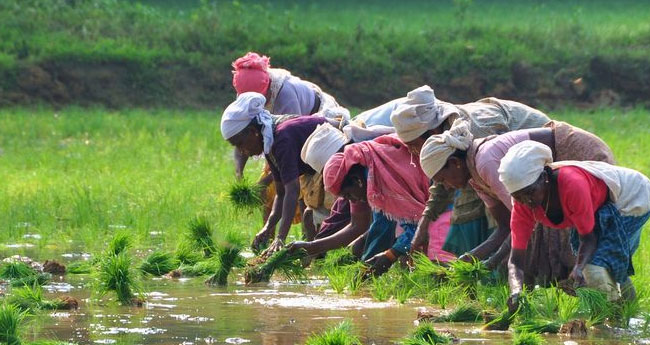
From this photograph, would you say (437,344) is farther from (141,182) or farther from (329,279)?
(141,182)

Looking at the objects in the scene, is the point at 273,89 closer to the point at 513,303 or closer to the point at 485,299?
the point at 485,299

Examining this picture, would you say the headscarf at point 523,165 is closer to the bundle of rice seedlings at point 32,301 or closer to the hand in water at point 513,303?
the hand in water at point 513,303

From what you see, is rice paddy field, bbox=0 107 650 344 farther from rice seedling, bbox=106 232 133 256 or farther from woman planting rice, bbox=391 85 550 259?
woman planting rice, bbox=391 85 550 259

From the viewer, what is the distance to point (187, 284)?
9000mm

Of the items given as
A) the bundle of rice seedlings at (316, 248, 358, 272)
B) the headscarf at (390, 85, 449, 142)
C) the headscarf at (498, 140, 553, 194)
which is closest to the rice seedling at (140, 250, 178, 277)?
the bundle of rice seedlings at (316, 248, 358, 272)

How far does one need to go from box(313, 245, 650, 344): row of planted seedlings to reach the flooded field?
0.07m

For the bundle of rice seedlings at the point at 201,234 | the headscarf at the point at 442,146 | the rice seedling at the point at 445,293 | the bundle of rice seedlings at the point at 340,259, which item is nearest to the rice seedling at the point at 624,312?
the rice seedling at the point at 445,293

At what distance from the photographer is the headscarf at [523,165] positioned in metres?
6.68

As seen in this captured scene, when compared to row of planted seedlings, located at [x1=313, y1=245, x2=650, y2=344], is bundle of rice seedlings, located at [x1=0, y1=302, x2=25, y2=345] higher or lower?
higher

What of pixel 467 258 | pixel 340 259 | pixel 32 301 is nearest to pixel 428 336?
pixel 467 258

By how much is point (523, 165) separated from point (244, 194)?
351cm

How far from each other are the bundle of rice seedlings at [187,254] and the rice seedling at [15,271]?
3.92ft

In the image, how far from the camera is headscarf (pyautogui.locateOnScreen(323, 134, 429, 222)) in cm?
845

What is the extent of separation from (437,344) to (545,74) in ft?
59.9
